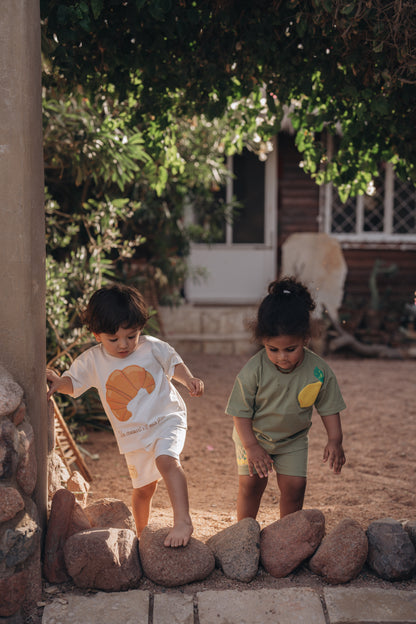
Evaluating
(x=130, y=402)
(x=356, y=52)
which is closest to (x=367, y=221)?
(x=356, y=52)

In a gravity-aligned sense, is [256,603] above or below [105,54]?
below

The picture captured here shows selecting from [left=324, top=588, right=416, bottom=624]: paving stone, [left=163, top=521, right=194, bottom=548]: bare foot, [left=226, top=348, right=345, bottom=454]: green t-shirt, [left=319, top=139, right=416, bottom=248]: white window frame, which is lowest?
[left=324, top=588, right=416, bottom=624]: paving stone

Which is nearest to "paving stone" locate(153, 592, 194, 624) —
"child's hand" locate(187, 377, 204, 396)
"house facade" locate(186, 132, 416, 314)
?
"child's hand" locate(187, 377, 204, 396)

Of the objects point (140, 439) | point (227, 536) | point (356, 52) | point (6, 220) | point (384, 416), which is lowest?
point (384, 416)

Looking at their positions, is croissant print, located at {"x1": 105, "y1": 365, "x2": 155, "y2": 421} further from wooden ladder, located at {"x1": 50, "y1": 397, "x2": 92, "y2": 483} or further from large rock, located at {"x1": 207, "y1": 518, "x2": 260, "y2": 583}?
wooden ladder, located at {"x1": 50, "y1": 397, "x2": 92, "y2": 483}

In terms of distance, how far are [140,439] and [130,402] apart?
173 mm

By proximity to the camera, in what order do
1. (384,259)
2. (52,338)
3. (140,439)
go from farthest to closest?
1. (384,259)
2. (52,338)
3. (140,439)

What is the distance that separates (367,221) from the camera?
10.4 meters

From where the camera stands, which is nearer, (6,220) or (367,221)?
(6,220)

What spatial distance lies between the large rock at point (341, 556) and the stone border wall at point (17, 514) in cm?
111

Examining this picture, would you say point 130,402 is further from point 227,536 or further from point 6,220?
point 6,220

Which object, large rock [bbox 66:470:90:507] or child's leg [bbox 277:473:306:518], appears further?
large rock [bbox 66:470:90:507]

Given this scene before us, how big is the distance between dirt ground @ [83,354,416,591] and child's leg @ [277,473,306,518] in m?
0.36

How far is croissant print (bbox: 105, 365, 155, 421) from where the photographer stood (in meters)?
2.78
